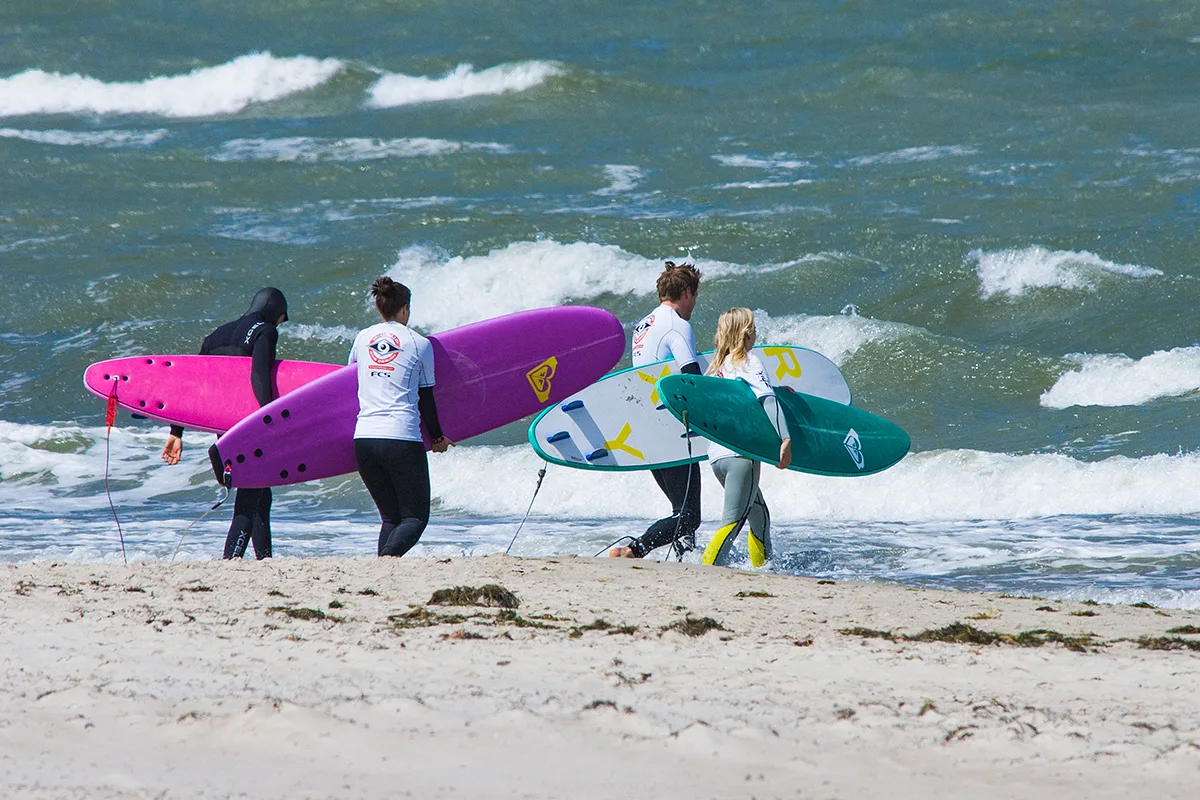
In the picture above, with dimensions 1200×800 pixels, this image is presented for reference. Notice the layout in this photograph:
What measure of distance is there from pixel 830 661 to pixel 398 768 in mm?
1468

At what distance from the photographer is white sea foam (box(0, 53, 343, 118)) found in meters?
23.1

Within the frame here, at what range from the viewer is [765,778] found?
9.86 feet

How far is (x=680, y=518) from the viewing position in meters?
6.02

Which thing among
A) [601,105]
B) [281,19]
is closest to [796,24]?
[601,105]

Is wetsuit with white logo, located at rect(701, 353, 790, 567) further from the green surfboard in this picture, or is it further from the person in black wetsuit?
the person in black wetsuit

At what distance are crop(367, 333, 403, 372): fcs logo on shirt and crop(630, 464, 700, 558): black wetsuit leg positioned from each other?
1.48 metres

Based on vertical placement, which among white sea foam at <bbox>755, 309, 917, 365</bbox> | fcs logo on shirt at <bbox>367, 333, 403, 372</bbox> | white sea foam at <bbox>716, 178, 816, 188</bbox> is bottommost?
white sea foam at <bbox>755, 309, 917, 365</bbox>

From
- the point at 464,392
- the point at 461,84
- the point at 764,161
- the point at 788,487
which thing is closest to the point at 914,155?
the point at 764,161

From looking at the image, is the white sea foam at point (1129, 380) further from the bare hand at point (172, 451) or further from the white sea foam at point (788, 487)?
the bare hand at point (172, 451)

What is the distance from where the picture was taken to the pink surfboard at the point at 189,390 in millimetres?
6516

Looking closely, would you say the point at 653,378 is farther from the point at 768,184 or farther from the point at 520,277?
the point at 768,184

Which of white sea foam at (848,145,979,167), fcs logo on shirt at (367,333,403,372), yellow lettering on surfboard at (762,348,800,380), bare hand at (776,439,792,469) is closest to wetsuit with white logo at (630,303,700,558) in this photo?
bare hand at (776,439,792,469)

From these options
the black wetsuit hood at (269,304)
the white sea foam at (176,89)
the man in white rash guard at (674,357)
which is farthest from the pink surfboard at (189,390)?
the white sea foam at (176,89)

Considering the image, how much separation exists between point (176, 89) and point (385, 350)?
2023cm
